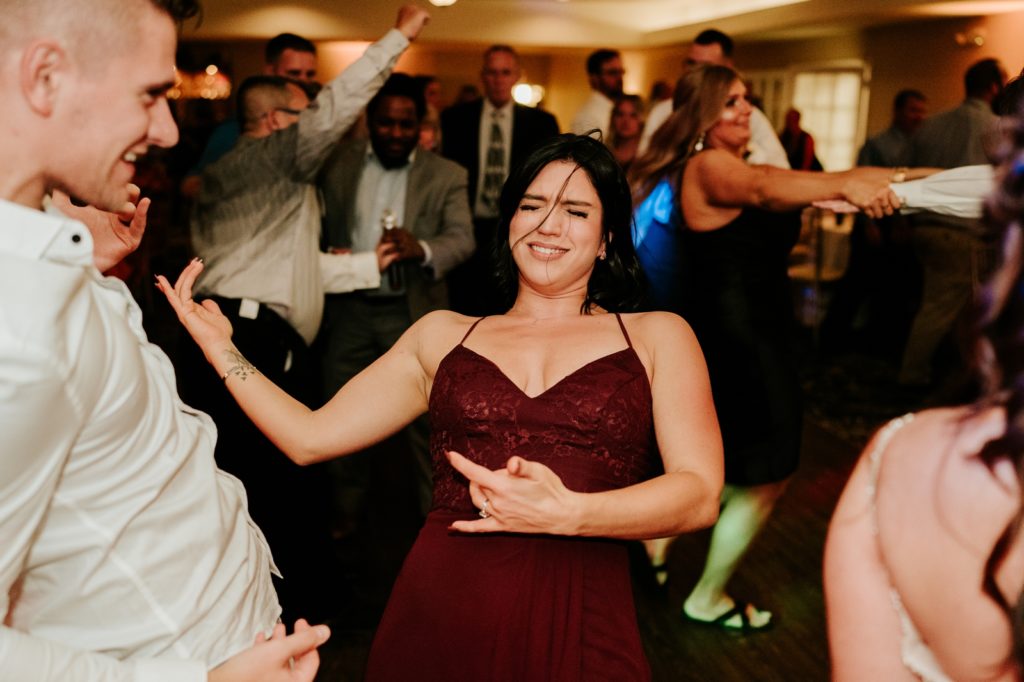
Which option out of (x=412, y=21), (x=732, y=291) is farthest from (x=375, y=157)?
(x=732, y=291)

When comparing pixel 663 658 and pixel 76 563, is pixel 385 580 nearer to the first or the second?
pixel 663 658

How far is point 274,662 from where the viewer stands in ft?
3.34

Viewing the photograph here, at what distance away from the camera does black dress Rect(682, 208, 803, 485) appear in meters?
2.62

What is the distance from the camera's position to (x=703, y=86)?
2703 millimetres

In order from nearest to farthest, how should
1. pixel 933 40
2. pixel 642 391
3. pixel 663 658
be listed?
pixel 642 391 < pixel 663 658 < pixel 933 40

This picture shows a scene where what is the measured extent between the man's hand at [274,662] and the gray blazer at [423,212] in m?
2.17

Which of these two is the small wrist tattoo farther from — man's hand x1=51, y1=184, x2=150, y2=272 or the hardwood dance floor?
the hardwood dance floor

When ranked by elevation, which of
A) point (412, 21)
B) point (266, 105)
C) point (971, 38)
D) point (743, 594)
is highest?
point (971, 38)

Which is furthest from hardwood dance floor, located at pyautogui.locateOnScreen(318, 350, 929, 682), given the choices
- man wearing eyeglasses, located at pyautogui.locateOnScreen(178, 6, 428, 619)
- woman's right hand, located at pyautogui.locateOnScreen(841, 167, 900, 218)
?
woman's right hand, located at pyautogui.locateOnScreen(841, 167, 900, 218)

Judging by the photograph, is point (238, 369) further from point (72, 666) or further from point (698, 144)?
point (698, 144)

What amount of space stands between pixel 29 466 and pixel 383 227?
2350 mm

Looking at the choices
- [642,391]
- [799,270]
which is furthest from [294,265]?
[799,270]

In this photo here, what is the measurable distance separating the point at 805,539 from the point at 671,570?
59 cm

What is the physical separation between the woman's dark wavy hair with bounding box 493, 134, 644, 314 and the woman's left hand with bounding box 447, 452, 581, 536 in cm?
64
